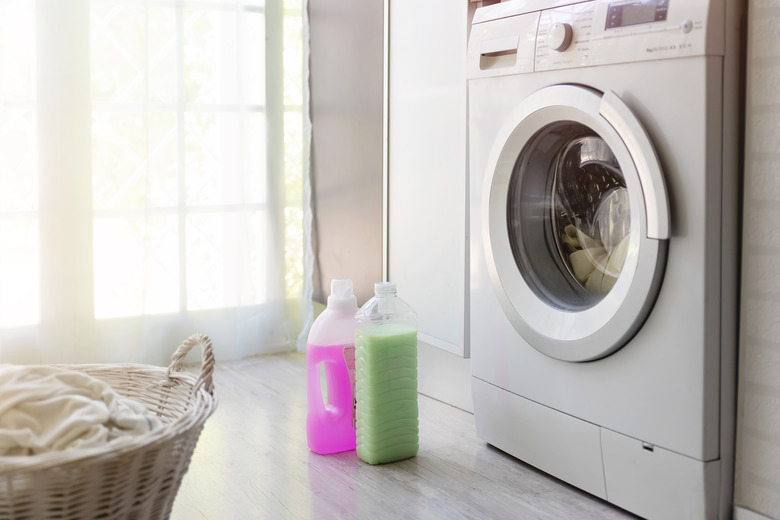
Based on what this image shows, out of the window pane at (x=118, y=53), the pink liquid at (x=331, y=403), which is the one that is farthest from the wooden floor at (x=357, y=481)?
the window pane at (x=118, y=53)

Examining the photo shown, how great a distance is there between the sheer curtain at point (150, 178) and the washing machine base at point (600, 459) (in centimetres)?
104

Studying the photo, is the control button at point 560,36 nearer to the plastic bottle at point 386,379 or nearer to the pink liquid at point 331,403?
the plastic bottle at point 386,379

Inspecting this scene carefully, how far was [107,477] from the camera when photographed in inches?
41.8

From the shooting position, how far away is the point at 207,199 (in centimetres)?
250

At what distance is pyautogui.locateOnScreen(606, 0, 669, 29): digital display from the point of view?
133 centimetres

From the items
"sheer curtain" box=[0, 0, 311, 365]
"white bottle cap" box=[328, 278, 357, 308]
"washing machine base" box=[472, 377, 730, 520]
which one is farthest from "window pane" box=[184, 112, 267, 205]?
"washing machine base" box=[472, 377, 730, 520]

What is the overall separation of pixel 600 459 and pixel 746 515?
0.25 m

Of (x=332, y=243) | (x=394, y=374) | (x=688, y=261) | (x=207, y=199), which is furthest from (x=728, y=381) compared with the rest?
(x=207, y=199)

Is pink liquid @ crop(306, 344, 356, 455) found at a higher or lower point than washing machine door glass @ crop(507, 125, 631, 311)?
lower

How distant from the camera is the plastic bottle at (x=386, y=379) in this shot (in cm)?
167

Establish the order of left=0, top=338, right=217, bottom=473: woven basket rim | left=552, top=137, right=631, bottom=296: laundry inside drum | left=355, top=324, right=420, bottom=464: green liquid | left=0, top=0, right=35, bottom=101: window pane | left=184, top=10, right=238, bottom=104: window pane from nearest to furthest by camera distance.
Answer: left=0, top=338, right=217, bottom=473: woven basket rim, left=552, top=137, right=631, bottom=296: laundry inside drum, left=355, top=324, right=420, bottom=464: green liquid, left=0, top=0, right=35, bottom=101: window pane, left=184, top=10, right=238, bottom=104: window pane

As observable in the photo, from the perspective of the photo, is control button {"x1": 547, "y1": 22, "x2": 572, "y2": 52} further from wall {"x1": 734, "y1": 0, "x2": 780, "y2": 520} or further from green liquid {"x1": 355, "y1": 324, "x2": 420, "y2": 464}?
green liquid {"x1": 355, "y1": 324, "x2": 420, "y2": 464}

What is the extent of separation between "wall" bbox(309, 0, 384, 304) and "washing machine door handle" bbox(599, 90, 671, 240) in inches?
39.1

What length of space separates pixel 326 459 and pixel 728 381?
0.81 meters
